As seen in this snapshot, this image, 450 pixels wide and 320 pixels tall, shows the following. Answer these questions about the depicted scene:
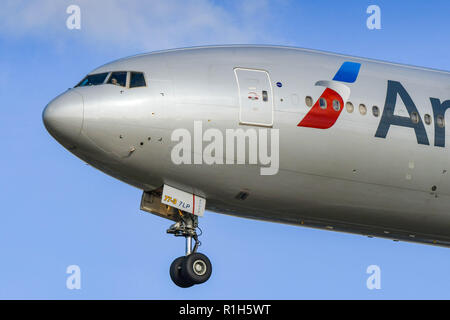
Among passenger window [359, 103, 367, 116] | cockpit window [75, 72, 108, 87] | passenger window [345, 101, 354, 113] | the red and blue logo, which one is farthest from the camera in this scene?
passenger window [359, 103, 367, 116]

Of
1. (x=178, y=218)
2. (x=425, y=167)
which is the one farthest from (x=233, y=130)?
(x=425, y=167)

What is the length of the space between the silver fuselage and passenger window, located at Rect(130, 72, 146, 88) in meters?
0.22

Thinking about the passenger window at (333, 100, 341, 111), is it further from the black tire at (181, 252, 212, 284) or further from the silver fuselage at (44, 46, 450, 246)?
the black tire at (181, 252, 212, 284)

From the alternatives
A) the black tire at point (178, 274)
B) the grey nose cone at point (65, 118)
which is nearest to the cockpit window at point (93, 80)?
the grey nose cone at point (65, 118)

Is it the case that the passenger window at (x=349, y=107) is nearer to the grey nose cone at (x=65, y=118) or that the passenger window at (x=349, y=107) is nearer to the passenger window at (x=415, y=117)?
the passenger window at (x=415, y=117)

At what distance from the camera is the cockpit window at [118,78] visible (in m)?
29.5

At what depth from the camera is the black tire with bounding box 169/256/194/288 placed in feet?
98.4

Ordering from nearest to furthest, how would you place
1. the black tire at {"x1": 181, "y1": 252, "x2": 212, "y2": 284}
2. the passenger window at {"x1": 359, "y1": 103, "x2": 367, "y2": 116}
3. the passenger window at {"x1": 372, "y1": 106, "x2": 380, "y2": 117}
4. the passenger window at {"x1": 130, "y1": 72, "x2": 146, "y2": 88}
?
1. the passenger window at {"x1": 130, "y1": 72, "x2": 146, "y2": 88}
2. the black tire at {"x1": 181, "y1": 252, "x2": 212, "y2": 284}
3. the passenger window at {"x1": 359, "y1": 103, "x2": 367, "y2": 116}
4. the passenger window at {"x1": 372, "y1": 106, "x2": 380, "y2": 117}

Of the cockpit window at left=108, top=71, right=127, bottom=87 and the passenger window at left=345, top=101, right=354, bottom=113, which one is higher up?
the cockpit window at left=108, top=71, right=127, bottom=87

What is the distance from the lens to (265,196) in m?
30.6

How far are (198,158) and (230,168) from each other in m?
1.10

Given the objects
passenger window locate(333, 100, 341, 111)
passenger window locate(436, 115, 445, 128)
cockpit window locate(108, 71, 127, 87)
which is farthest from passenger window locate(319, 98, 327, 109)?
cockpit window locate(108, 71, 127, 87)

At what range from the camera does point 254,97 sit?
97.3 feet

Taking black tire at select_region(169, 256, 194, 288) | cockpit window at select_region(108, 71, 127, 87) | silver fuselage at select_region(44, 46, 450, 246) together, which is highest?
cockpit window at select_region(108, 71, 127, 87)
